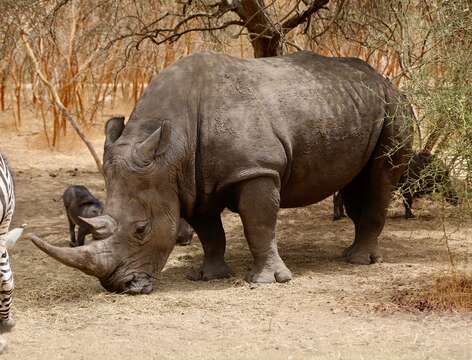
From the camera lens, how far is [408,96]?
7.28 m

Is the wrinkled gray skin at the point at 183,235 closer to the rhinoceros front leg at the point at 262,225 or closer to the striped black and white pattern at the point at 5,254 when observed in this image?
the rhinoceros front leg at the point at 262,225

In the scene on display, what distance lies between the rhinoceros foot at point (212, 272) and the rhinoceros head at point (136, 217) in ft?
2.19

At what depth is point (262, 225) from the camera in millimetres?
7535

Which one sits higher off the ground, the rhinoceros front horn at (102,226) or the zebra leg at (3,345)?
the rhinoceros front horn at (102,226)

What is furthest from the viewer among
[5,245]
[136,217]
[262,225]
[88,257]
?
[262,225]

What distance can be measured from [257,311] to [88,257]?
1.45m

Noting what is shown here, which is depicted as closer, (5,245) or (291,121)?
(5,245)

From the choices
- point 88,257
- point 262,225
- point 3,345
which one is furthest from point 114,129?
point 3,345

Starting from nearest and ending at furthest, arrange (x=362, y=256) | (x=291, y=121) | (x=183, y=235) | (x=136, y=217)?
(x=136, y=217)
(x=291, y=121)
(x=362, y=256)
(x=183, y=235)

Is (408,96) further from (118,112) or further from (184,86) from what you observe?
(118,112)

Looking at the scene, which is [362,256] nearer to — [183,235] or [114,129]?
[183,235]

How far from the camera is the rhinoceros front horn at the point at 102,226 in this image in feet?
23.2

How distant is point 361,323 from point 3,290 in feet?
8.42

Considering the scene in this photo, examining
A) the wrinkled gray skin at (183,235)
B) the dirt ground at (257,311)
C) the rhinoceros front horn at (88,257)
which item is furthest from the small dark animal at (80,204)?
the rhinoceros front horn at (88,257)
